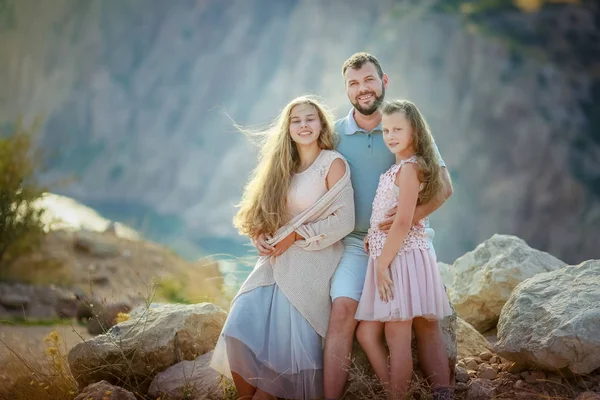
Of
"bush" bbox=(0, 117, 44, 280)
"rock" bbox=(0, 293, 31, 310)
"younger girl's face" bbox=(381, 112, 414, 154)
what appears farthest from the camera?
"bush" bbox=(0, 117, 44, 280)

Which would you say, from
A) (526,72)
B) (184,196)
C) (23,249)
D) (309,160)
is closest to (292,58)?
(184,196)

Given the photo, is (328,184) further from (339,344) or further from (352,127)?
(339,344)

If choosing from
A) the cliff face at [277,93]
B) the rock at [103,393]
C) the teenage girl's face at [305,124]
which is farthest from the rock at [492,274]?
the cliff face at [277,93]

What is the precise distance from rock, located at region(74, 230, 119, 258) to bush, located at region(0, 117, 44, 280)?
1.41 metres

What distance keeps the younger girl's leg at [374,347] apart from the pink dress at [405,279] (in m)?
0.06

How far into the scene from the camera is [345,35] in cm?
1959

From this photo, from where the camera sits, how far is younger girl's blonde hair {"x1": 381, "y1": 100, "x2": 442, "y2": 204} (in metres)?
3.93

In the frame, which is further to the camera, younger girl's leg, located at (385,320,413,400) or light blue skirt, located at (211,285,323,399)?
light blue skirt, located at (211,285,323,399)

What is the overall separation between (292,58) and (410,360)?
17.7 meters

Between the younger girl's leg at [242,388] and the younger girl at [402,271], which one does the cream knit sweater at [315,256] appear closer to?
the younger girl at [402,271]

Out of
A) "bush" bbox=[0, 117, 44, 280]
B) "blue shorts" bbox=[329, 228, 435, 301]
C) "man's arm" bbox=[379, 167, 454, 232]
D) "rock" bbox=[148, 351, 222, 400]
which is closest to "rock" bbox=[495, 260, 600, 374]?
"blue shorts" bbox=[329, 228, 435, 301]

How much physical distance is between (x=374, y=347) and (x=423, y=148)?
112 centimetres

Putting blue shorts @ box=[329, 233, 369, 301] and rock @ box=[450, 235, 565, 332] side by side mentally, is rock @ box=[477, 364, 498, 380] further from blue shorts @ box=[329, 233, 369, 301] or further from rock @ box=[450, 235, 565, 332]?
blue shorts @ box=[329, 233, 369, 301]

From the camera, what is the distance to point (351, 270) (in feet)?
13.5
